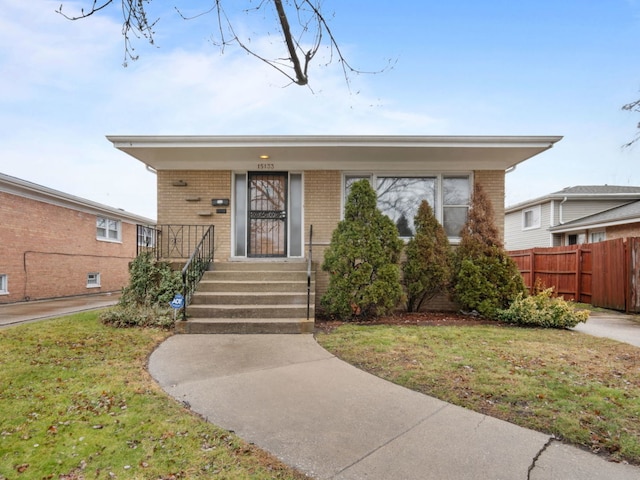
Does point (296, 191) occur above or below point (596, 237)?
above

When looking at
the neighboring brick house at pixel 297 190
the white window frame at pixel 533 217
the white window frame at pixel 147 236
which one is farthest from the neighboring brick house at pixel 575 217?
the white window frame at pixel 147 236

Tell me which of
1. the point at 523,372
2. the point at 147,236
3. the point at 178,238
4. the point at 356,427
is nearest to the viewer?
the point at 356,427

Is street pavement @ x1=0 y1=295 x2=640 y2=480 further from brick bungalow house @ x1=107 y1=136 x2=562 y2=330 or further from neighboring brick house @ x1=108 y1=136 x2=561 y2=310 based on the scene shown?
neighboring brick house @ x1=108 y1=136 x2=561 y2=310

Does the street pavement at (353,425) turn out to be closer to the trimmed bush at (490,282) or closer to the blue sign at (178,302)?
the blue sign at (178,302)

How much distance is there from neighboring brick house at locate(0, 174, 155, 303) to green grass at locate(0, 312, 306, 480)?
9.21 m

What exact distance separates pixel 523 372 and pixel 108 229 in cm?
1765

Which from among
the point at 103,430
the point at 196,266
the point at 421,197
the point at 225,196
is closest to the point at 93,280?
the point at 225,196

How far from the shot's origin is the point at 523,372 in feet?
12.9

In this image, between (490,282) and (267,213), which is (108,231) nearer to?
(267,213)

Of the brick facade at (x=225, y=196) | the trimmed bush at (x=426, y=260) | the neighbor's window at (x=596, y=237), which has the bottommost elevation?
the trimmed bush at (x=426, y=260)

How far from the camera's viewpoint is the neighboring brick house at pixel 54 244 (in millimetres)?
11188

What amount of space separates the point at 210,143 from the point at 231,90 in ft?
6.34

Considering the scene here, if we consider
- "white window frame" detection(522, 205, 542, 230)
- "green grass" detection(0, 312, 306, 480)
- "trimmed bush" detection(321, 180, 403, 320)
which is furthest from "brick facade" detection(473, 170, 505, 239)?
"white window frame" detection(522, 205, 542, 230)

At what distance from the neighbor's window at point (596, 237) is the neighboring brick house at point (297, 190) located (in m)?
8.76
